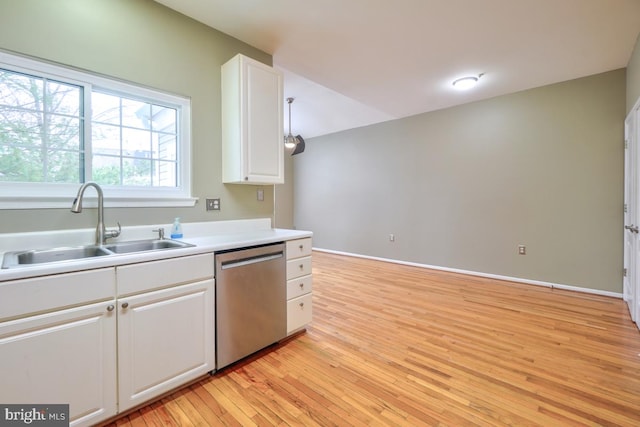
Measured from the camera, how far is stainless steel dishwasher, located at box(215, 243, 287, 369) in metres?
1.86

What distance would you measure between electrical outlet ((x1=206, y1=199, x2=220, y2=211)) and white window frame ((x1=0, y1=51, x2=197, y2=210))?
0.14 m

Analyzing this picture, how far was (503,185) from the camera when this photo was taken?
4.02 metres

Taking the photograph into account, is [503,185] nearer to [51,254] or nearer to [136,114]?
[136,114]

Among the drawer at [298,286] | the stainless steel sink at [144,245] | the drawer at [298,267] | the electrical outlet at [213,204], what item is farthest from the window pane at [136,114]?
the drawer at [298,286]

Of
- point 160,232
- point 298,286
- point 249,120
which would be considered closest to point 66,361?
point 160,232

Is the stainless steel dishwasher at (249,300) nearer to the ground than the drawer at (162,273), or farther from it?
nearer to the ground

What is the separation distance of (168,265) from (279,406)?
1.00m

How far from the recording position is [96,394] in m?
1.38

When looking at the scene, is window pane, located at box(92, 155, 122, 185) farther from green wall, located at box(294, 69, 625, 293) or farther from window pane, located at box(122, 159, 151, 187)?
green wall, located at box(294, 69, 625, 293)

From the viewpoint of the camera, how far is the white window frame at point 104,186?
63.2 inches

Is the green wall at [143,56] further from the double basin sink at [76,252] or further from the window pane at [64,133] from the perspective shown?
the window pane at [64,133]

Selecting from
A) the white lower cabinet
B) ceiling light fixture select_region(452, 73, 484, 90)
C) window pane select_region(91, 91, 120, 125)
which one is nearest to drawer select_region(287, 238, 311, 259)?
the white lower cabinet

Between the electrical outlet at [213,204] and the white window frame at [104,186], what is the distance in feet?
0.46

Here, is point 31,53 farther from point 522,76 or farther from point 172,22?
point 522,76
